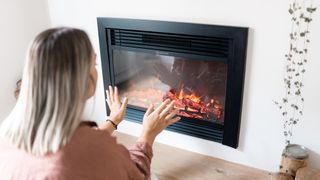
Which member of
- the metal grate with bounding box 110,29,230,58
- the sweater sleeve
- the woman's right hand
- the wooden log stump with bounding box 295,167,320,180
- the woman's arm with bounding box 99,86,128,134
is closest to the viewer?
the sweater sleeve

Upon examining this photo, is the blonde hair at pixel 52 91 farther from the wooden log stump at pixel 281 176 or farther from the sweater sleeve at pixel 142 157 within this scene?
the wooden log stump at pixel 281 176

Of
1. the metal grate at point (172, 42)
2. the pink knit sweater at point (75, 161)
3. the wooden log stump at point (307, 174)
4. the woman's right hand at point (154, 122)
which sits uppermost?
the metal grate at point (172, 42)

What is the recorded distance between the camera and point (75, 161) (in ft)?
2.70

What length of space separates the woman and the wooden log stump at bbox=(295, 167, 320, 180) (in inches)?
43.2

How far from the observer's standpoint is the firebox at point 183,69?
1721 millimetres

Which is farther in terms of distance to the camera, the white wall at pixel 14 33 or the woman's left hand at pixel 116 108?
the white wall at pixel 14 33

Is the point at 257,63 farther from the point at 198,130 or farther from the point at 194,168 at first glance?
the point at 194,168

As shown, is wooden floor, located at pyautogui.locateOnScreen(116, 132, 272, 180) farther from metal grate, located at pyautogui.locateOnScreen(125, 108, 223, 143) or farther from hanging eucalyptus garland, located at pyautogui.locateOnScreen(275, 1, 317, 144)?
hanging eucalyptus garland, located at pyautogui.locateOnScreen(275, 1, 317, 144)

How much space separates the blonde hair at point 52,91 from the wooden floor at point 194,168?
117cm

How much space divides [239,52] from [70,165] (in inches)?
44.1

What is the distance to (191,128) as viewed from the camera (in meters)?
2.02

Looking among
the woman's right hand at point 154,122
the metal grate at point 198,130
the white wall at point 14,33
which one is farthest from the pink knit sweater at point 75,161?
the white wall at point 14,33

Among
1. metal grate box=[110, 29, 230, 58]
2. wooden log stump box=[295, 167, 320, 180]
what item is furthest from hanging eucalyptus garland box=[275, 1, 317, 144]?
metal grate box=[110, 29, 230, 58]

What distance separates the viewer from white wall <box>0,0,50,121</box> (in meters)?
2.10
